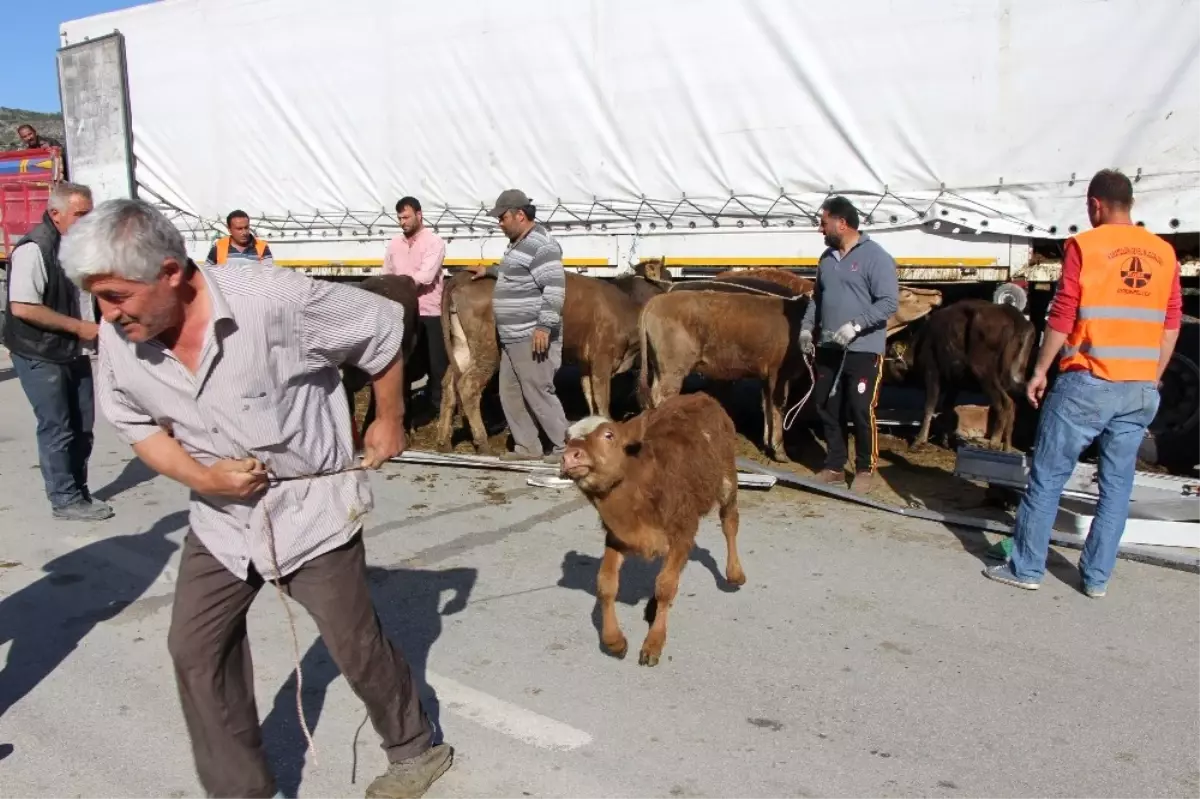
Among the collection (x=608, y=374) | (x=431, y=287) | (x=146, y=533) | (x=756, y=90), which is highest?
(x=756, y=90)

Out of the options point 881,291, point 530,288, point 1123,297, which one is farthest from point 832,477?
point 1123,297

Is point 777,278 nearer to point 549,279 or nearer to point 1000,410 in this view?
point 1000,410

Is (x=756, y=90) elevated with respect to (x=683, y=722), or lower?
elevated

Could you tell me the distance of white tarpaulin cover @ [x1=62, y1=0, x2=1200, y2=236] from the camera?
7059mm

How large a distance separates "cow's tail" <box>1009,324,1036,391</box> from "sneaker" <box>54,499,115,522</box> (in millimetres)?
6664

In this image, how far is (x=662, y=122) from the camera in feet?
29.0

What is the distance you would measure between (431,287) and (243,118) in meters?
4.37

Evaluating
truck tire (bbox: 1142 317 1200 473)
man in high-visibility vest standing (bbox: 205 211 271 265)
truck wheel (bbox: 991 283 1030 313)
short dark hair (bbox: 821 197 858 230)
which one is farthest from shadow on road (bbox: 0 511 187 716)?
truck tire (bbox: 1142 317 1200 473)

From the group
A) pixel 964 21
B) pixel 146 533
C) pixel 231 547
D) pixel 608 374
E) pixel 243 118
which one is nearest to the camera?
pixel 231 547

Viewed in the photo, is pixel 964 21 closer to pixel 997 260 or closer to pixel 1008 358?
pixel 997 260

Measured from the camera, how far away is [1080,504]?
5855mm

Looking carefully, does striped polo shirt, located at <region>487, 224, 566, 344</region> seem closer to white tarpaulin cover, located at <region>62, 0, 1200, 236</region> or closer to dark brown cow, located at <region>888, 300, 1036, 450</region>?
white tarpaulin cover, located at <region>62, 0, 1200, 236</region>

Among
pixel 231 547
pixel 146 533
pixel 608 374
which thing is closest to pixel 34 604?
pixel 146 533

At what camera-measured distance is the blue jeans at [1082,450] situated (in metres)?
4.76
